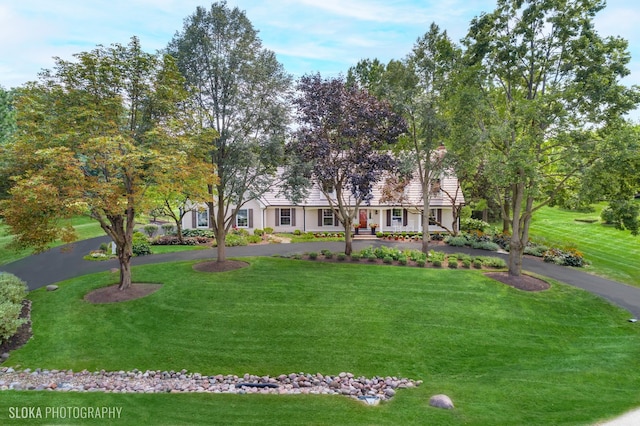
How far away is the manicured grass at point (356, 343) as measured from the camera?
795 cm

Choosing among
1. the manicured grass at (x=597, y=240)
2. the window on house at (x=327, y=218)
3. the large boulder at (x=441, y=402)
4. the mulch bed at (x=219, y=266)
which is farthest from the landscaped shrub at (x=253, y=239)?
the manicured grass at (x=597, y=240)

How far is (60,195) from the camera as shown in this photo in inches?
477

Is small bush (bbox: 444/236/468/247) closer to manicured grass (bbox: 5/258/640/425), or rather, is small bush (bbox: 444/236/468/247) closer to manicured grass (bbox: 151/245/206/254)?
manicured grass (bbox: 5/258/640/425)

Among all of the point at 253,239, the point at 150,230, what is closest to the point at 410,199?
the point at 253,239

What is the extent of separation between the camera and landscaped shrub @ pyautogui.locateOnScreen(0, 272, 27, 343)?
1119 centimetres

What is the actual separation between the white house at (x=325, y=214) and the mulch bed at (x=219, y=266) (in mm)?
10681

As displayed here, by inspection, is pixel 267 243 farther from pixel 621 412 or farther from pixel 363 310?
pixel 621 412

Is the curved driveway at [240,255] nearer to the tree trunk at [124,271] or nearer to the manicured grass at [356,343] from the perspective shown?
the manicured grass at [356,343]

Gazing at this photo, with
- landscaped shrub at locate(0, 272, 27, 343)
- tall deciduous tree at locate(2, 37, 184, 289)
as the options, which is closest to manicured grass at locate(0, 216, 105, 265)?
landscaped shrub at locate(0, 272, 27, 343)

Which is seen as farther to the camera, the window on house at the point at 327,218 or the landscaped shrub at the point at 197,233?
the window on house at the point at 327,218

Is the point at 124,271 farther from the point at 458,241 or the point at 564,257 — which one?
the point at 564,257

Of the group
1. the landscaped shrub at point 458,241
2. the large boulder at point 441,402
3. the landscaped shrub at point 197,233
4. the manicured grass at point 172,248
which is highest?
the landscaped shrub at point 197,233

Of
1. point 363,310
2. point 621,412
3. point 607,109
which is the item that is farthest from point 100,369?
point 607,109

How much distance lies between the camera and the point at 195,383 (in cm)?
948
